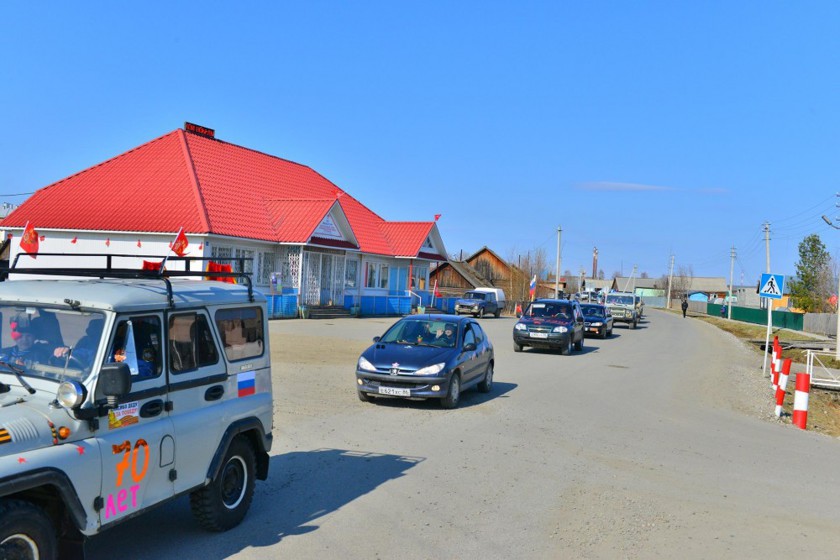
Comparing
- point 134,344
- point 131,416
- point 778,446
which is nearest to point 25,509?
point 131,416

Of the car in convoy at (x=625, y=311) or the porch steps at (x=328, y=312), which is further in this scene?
the car in convoy at (x=625, y=311)

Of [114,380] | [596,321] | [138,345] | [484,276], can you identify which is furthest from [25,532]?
[484,276]

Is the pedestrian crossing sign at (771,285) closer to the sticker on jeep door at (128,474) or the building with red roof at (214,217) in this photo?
the building with red roof at (214,217)

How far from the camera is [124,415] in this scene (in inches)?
193

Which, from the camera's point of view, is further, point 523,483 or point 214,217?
point 214,217

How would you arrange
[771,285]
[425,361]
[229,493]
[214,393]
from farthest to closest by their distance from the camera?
[771,285], [425,361], [229,493], [214,393]

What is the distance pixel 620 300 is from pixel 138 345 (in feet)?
151

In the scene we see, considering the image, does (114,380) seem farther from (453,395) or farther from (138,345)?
(453,395)

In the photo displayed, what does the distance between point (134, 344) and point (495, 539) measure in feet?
10.7

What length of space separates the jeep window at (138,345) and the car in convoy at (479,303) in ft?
145

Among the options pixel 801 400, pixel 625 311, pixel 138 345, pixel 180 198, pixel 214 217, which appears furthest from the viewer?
pixel 625 311

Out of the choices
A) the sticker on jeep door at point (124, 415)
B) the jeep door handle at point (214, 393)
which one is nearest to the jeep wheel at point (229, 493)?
the jeep door handle at point (214, 393)

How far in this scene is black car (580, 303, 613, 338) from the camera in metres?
34.5

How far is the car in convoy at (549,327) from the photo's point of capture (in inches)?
936
